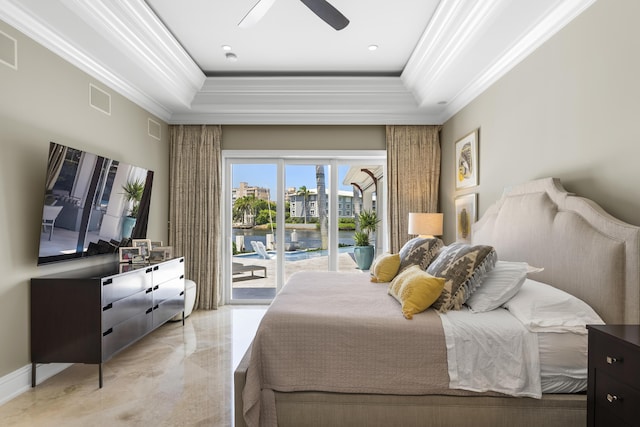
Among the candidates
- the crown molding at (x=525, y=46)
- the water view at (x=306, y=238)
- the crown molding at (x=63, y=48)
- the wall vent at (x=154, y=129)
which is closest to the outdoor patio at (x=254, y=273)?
the water view at (x=306, y=238)

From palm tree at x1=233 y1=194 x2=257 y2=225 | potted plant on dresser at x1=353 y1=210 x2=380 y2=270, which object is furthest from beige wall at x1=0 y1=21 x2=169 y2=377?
potted plant on dresser at x1=353 y1=210 x2=380 y2=270

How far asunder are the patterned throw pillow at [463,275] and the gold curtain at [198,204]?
11.8 feet

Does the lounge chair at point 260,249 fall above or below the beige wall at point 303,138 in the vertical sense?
below

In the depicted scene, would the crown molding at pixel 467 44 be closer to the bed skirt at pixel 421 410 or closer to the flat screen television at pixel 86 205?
the bed skirt at pixel 421 410

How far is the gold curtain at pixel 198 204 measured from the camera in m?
5.11

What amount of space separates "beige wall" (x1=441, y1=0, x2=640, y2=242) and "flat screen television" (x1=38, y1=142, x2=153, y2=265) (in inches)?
139

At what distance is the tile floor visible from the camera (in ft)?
7.57

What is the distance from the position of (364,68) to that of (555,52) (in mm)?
2209

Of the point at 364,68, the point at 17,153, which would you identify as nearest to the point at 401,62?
the point at 364,68

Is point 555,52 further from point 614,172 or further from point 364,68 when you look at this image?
point 364,68

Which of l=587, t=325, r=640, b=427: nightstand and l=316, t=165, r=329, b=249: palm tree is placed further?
l=316, t=165, r=329, b=249: palm tree

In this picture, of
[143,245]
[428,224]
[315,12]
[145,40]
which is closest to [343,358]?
[315,12]

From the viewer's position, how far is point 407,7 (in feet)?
10.3

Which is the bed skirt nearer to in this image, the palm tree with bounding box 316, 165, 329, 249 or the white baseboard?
the white baseboard
